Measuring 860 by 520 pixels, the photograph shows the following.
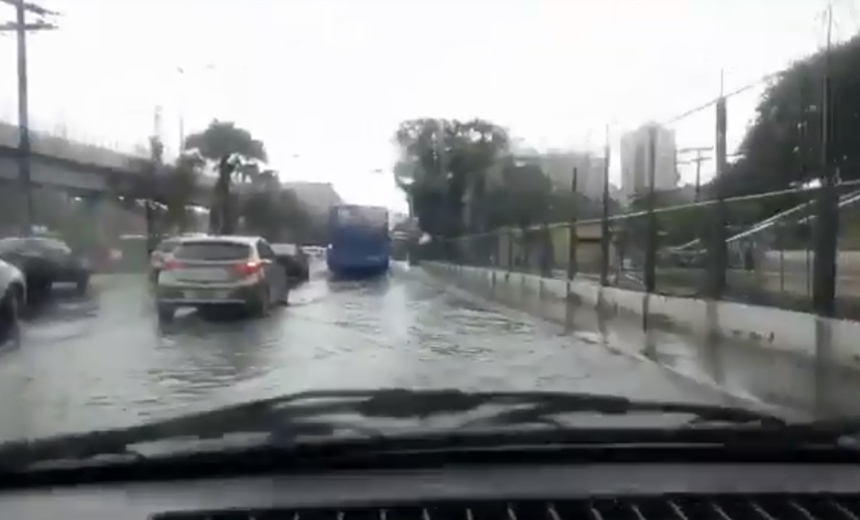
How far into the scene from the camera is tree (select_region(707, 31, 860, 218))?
579 inches

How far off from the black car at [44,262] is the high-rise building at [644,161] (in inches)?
497

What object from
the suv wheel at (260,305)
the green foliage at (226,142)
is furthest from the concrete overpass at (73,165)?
the green foliage at (226,142)

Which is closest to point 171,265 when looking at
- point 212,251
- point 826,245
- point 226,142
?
point 212,251

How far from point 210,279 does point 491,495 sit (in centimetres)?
1964

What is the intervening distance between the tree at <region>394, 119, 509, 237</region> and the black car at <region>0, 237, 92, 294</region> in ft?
26.2

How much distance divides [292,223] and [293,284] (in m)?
4.74

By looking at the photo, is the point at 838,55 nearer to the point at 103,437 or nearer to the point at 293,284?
the point at 103,437

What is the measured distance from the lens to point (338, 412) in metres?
4.91

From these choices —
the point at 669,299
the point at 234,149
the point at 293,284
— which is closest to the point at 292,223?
the point at 293,284

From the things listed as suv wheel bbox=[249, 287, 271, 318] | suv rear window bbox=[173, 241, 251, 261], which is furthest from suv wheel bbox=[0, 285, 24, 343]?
suv wheel bbox=[249, 287, 271, 318]

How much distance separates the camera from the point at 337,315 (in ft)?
75.2

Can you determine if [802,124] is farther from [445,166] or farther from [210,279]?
[445,166]

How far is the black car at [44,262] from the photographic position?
28.8m

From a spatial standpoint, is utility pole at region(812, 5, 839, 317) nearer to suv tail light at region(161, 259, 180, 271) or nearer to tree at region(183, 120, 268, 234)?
tree at region(183, 120, 268, 234)
